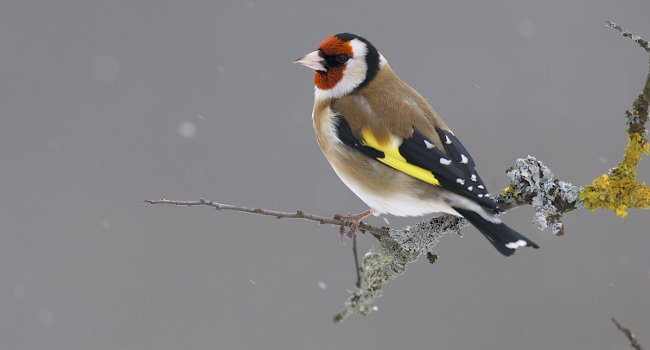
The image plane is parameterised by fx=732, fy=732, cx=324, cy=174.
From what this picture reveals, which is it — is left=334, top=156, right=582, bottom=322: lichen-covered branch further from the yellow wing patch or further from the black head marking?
the black head marking

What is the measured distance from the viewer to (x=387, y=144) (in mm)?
3414

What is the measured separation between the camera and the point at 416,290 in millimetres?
6703

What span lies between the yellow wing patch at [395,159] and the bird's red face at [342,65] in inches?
14.1

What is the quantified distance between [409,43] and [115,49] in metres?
3.89

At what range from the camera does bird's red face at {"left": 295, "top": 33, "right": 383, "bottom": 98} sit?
3721 mm

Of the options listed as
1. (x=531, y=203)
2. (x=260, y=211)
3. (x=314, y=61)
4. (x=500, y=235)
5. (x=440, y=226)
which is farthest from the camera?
(x=314, y=61)

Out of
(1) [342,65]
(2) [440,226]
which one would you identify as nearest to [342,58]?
(1) [342,65]

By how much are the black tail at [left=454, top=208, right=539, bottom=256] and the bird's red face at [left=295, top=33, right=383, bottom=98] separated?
97 centimetres

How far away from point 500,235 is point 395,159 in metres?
0.62

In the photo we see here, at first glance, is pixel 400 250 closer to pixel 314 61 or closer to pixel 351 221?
pixel 351 221

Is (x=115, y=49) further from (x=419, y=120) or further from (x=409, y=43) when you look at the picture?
(x=419, y=120)

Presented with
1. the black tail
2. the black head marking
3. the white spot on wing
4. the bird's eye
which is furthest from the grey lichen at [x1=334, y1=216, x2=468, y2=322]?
the bird's eye

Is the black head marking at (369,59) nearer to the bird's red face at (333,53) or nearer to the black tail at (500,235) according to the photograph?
the bird's red face at (333,53)

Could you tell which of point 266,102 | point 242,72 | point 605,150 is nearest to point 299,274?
point 266,102
